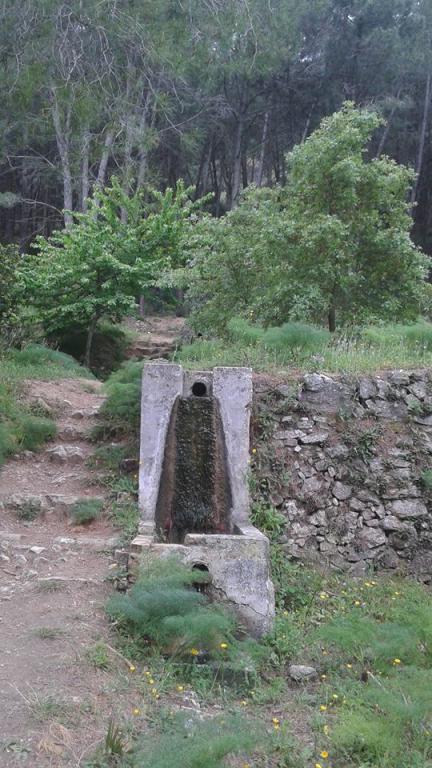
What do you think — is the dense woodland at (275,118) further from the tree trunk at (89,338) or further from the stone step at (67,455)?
the stone step at (67,455)

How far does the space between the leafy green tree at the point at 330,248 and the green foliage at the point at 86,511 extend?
354cm

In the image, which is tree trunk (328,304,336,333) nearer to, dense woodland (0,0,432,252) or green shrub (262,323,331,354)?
green shrub (262,323,331,354)

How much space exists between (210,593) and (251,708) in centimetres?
89

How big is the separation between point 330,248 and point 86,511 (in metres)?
4.41

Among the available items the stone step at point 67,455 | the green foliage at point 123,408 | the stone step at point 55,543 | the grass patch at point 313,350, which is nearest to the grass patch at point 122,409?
the green foliage at point 123,408

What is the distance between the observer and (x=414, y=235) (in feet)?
77.4

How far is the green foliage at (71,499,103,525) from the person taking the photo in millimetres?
6211

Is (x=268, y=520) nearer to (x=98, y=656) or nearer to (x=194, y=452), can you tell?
(x=194, y=452)

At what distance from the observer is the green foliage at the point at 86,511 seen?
6.21 meters

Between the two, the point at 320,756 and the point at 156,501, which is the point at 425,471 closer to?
the point at 156,501

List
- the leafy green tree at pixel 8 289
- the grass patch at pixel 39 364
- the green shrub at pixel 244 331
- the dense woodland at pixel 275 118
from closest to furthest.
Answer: the green shrub at pixel 244 331, the grass patch at pixel 39 364, the leafy green tree at pixel 8 289, the dense woodland at pixel 275 118

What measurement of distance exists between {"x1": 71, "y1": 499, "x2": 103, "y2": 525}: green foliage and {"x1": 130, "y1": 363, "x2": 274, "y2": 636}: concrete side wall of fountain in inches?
18.5

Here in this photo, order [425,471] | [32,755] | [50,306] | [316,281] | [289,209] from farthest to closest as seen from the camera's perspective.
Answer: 1. [50,306]
2. [289,209]
3. [316,281]
4. [425,471]
5. [32,755]

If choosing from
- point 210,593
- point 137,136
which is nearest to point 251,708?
point 210,593
